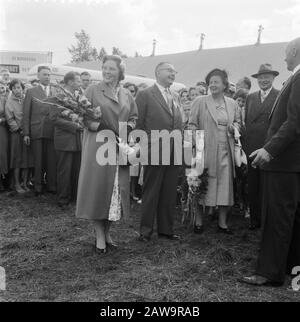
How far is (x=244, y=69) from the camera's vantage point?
19.7m

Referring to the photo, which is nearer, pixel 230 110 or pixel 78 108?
pixel 78 108

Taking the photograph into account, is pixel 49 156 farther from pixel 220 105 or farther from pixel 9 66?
pixel 9 66

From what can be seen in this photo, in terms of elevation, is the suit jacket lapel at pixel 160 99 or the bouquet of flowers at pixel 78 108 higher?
the suit jacket lapel at pixel 160 99

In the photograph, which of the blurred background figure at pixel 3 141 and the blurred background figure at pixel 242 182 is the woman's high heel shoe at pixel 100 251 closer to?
the blurred background figure at pixel 242 182

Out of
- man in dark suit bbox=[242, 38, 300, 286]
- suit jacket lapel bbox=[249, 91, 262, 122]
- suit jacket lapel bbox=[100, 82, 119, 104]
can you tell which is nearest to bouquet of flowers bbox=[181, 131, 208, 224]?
suit jacket lapel bbox=[249, 91, 262, 122]

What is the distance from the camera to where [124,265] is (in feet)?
13.5

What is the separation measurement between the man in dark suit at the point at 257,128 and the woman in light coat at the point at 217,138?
474 millimetres

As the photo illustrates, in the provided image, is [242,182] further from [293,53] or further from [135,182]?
[293,53]

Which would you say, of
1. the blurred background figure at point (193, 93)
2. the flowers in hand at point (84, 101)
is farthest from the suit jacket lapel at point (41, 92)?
the flowers in hand at point (84, 101)

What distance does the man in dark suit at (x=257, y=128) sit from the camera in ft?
18.1

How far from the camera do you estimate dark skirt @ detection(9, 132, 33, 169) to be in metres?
7.50

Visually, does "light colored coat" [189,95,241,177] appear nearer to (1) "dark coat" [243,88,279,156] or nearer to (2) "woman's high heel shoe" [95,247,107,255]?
(1) "dark coat" [243,88,279,156]

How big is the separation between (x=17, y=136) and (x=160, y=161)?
3.67 metres

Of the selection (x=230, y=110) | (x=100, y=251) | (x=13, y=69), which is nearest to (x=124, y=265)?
(x=100, y=251)
